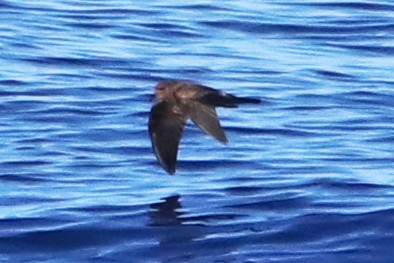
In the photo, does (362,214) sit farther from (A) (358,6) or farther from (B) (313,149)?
(A) (358,6)

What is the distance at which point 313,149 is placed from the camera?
42.0ft

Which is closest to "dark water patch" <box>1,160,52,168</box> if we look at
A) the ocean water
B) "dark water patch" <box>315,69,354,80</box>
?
the ocean water

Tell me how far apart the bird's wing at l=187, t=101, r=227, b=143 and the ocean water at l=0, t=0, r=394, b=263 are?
0.58 m

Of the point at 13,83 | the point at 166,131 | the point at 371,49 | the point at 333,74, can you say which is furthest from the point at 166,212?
the point at 371,49

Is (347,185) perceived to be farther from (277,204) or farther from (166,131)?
(166,131)

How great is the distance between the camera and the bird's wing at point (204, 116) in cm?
1048

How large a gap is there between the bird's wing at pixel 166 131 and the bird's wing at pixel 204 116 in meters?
0.09

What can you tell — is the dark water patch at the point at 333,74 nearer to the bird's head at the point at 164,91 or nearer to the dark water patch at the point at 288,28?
the dark water patch at the point at 288,28

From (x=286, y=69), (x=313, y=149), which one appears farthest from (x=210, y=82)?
(x=313, y=149)

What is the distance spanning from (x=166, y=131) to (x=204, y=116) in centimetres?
27

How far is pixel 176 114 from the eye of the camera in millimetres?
10438

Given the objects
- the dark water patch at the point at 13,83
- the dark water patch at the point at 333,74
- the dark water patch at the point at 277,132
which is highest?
the dark water patch at the point at 13,83

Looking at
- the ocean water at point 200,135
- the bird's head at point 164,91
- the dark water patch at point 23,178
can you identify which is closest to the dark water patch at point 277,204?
the ocean water at point 200,135

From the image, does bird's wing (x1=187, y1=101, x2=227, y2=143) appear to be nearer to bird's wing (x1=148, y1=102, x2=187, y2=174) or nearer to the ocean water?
bird's wing (x1=148, y1=102, x2=187, y2=174)
